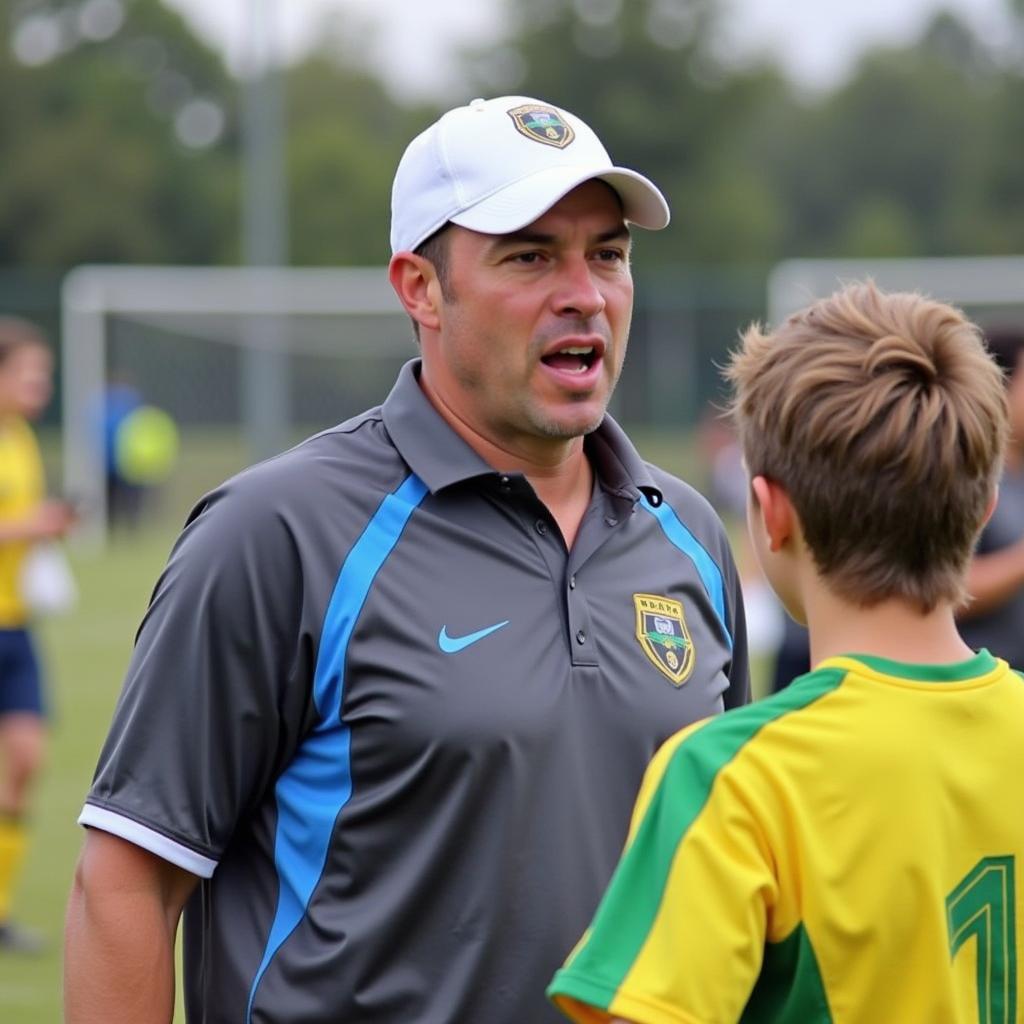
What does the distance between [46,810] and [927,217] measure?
189 feet

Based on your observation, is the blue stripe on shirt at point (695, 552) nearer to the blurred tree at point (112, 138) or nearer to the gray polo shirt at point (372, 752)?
the gray polo shirt at point (372, 752)

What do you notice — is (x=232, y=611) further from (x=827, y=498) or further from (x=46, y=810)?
(x=46, y=810)

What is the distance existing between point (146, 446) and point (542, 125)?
24096 mm

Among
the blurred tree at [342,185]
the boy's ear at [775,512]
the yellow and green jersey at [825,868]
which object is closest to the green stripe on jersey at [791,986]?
the yellow and green jersey at [825,868]

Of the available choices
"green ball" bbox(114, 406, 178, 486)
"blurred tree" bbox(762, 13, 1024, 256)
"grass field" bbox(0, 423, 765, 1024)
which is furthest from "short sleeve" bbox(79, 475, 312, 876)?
"blurred tree" bbox(762, 13, 1024, 256)

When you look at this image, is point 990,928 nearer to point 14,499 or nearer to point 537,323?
point 537,323

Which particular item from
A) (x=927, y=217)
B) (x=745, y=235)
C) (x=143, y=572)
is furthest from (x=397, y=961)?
(x=927, y=217)

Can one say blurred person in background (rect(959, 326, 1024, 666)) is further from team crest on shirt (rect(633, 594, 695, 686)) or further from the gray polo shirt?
the gray polo shirt

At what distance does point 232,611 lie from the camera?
8.27 feet

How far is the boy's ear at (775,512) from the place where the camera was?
216 centimetres

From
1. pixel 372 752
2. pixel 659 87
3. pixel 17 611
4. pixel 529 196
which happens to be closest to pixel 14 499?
pixel 17 611

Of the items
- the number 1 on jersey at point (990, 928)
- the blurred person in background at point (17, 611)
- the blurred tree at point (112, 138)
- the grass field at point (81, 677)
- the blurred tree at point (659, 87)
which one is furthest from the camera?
the blurred tree at point (659, 87)

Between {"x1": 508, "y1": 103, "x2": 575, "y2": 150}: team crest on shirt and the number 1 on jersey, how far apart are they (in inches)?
48.2

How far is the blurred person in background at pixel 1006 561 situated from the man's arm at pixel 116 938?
3.22 meters
